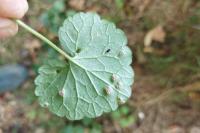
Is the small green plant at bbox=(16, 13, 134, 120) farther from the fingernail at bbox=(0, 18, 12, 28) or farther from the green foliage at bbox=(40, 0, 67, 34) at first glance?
the green foliage at bbox=(40, 0, 67, 34)

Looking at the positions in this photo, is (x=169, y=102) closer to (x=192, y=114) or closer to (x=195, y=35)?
(x=192, y=114)

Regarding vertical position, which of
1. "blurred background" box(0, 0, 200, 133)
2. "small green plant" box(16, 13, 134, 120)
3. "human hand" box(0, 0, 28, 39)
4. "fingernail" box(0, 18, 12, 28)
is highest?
"human hand" box(0, 0, 28, 39)

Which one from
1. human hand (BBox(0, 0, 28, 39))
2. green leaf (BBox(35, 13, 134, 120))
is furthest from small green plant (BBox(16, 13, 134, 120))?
human hand (BBox(0, 0, 28, 39))

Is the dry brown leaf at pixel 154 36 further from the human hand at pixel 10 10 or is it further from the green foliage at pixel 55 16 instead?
the human hand at pixel 10 10

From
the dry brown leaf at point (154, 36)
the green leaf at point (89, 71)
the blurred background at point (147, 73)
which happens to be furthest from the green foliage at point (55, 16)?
the green leaf at point (89, 71)

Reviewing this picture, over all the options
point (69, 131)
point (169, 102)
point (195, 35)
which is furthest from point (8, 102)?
point (195, 35)

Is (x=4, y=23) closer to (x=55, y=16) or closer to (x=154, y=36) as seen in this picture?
(x=55, y=16)

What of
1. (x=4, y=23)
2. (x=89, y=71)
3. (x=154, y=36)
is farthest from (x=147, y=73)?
(x=4, y=23)
